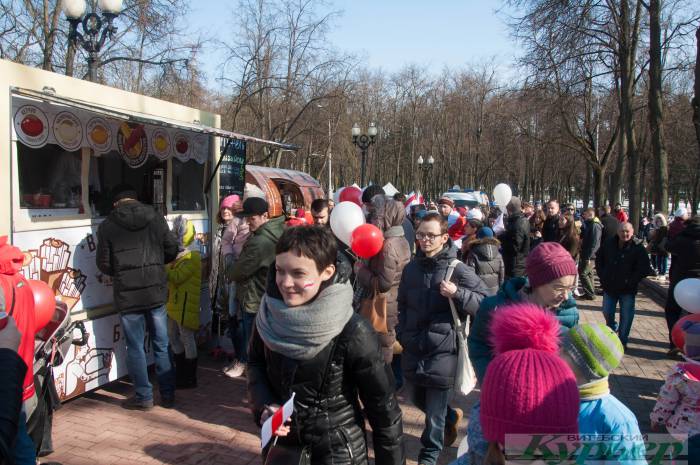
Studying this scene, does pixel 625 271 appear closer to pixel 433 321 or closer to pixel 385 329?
pixel 385 329

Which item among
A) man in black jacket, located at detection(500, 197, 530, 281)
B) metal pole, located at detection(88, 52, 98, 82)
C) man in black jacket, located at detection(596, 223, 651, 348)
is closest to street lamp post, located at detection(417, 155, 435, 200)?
man in black jacket, located at detection(500, 197, 530, 281)

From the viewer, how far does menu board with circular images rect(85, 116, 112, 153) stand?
5.04m

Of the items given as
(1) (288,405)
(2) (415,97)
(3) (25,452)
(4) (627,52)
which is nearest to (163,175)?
(3) (25,452)

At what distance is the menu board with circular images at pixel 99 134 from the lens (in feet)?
16.5

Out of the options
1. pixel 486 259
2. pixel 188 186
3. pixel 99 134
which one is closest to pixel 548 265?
pixel 486 259

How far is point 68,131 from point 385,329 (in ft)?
10.9

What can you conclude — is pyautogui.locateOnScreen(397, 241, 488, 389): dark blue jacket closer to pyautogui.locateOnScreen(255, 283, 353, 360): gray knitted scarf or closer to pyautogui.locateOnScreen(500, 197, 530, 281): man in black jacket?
pyautogui.locateOnScreen(255, 283, 353, 360): gray knitted scarf

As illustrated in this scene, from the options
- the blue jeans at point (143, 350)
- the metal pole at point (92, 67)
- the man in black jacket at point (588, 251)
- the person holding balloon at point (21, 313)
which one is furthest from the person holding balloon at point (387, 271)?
the man in black jacket at point (588, 251)

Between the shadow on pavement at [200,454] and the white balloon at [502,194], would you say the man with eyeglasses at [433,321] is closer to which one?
the shadow on pavement at [200,454]

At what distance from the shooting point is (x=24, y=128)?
4.36 metres

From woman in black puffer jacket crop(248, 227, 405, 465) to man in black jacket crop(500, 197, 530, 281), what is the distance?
6.26 metres

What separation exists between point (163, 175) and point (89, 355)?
221 cm

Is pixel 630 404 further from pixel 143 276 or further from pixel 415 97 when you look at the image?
pixel 415 97

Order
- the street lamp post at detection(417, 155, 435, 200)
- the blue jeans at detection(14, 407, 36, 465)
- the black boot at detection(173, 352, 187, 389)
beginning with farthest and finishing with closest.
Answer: the street lamp post at detection(417, 155, 435, 200) → the black boot at detection(173, 352, 187, 389) → the blue jeans at detection(14, 407, 36, 465)
